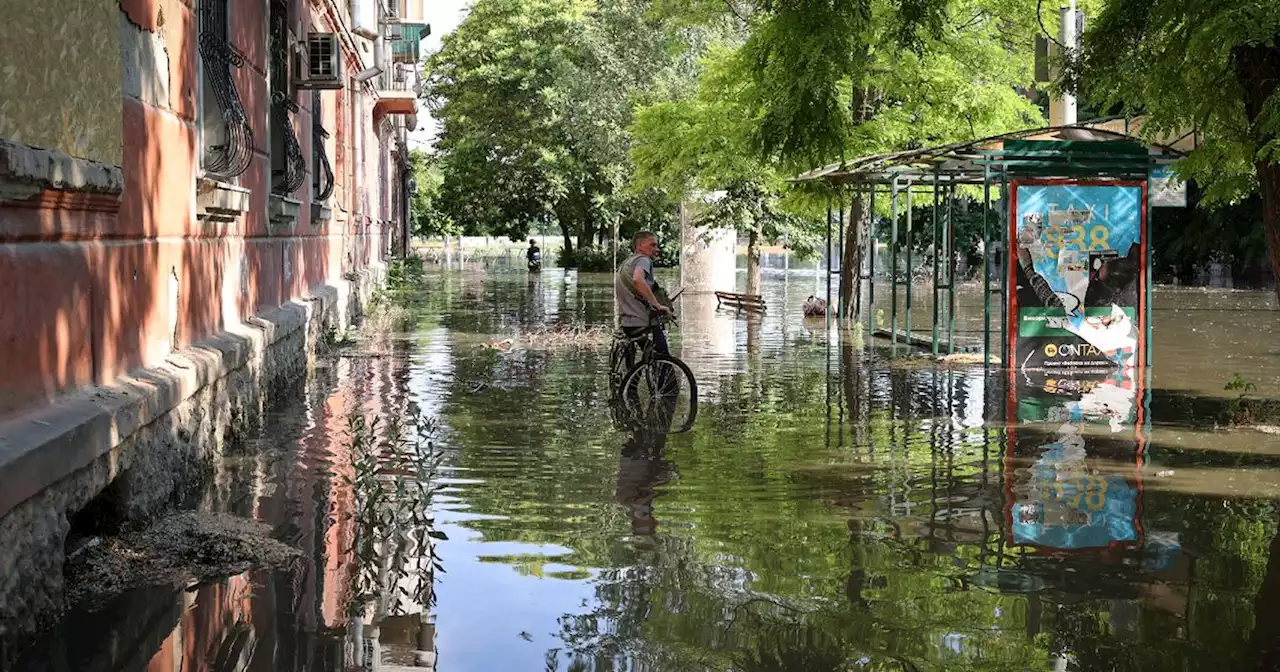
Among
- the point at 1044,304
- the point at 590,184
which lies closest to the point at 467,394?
the point at 1044,304

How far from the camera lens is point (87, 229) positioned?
716 centimetres

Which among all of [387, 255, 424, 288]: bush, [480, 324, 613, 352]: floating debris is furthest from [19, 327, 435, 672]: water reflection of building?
[387, 255, 424, 288]: bush

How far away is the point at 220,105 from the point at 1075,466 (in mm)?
6730

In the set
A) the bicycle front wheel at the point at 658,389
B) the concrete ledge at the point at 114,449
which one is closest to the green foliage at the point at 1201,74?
the bicycle front wheel at the point at 658,389

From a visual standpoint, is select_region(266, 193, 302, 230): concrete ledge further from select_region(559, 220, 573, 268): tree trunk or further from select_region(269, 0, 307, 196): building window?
select_region(559, 220, 573, 268): tree trunk

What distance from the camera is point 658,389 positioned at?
13.4m

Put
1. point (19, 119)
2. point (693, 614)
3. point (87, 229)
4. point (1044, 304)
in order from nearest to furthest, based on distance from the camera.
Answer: point (19, 119) → point (693, 614) → point (87, 229) → point (1044, 304)

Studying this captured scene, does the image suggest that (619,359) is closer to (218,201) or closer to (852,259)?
(218,201)

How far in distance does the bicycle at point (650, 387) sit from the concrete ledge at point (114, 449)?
3069mm

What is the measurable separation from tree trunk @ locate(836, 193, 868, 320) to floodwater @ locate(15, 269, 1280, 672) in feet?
30.8

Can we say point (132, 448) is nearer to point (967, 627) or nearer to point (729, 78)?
point (967, 627)

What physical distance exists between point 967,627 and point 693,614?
111 centimetres

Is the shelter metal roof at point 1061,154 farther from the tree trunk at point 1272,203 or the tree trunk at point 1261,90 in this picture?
the tree trunk at point 1261,90

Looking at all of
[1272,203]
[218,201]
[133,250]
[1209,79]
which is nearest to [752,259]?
[1272,203]
